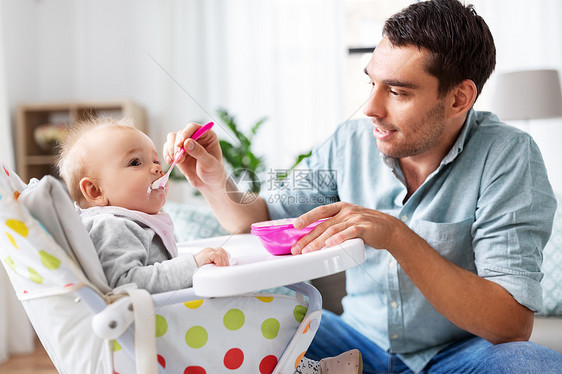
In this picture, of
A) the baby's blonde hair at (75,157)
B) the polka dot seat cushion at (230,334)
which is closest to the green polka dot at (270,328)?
the polka dot seat cushion at (230,334)

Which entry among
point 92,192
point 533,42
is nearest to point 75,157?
point 92,192

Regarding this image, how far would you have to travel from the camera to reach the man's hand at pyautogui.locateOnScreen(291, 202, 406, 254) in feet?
2.58

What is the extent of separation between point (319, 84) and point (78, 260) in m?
2.80

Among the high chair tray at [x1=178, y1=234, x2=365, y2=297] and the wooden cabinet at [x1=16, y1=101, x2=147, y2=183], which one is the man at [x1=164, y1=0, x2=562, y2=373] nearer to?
the high chair tray at [x1=178, y1=234, x2=365, y2=297]

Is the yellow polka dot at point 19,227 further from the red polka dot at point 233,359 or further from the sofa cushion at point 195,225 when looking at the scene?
the sofa cushion at point 195,225

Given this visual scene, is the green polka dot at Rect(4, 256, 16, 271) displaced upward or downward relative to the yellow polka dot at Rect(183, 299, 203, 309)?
upward

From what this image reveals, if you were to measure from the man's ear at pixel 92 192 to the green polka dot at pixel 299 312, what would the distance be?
427mm

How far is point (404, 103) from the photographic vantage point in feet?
3.80

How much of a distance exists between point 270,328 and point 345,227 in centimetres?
21

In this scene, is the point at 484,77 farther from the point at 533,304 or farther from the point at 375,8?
the point at 375,8

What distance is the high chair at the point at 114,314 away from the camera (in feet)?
2.14

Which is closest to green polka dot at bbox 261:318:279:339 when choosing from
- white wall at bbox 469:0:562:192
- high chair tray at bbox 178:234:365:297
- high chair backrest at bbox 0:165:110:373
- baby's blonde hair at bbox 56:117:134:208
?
high chair tray at bbox 178:234:365:297

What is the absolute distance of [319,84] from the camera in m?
3.33

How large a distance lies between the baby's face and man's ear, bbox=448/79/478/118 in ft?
2.28
